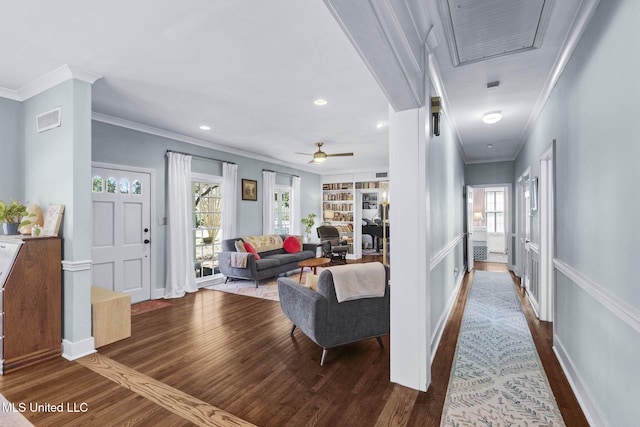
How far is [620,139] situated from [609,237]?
530mm

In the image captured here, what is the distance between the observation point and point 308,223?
→ 8.55m

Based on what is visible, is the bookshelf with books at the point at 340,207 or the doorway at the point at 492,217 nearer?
the bookshelf with books at the point at 340,207

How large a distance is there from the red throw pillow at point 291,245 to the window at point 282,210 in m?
0.64

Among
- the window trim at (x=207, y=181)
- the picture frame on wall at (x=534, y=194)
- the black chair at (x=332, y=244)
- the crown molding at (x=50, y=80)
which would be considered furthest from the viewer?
the black chair at (x=332, y=244)

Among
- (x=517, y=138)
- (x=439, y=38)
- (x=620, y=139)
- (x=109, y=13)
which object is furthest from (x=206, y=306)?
(x=517, y=138)

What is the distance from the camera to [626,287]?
1.50 meters

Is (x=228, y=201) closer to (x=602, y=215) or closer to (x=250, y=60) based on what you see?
(x=250, y=60)

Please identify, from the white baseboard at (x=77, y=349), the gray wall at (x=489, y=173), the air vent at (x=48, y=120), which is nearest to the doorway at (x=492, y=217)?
the gray wall at (x=489, y=173)

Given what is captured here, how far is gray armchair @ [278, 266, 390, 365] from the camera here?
2.68 metres

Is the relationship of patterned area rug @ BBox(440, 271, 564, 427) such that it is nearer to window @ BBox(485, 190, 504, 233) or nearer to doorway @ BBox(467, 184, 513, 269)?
doorway @ BBox(467, 184, 513, 269)

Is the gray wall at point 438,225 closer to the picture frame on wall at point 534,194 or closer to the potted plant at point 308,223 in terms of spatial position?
the picture frame on wall at point 534,194

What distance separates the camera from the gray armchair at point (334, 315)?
2.68 metres

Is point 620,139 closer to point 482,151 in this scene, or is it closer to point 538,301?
point 538,301

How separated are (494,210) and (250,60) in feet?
30.6
